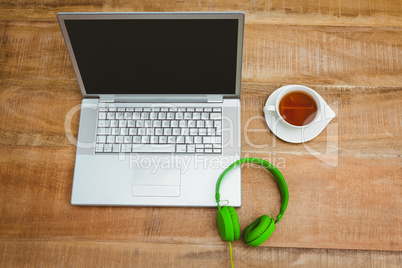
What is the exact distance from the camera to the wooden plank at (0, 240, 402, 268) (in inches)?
30.7

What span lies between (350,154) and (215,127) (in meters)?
0.34

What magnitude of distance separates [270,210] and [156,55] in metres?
0.44

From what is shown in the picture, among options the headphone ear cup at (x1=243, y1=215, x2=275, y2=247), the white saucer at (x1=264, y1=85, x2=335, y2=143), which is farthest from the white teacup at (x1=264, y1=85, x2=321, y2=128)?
the headphone ear cup at (x1=243, y1=215, x2=275, y2=247)

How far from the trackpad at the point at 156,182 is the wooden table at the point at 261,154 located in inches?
1.7

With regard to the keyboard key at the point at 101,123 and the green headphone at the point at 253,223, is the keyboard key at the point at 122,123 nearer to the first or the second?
the keyboard key at the point at 101,123

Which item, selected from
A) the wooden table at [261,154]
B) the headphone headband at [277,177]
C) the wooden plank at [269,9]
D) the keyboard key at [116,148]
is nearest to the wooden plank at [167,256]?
the wooden table at [261,154]

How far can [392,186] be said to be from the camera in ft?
2.68

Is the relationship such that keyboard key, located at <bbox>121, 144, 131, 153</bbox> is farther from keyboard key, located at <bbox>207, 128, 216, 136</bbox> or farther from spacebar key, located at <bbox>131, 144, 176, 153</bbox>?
keyboard key, located at <bbox>207, 128, 216, 136</bbox>

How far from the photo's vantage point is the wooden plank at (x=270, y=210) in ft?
2.60

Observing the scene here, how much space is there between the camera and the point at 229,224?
2.39 ft

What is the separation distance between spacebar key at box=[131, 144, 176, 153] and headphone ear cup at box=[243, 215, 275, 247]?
0.85 feet

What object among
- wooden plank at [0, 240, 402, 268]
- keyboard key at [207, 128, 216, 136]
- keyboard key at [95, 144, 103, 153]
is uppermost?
keyboard key at [207, 128, 216, 136]

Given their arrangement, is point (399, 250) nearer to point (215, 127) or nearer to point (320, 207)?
point (320, 207)

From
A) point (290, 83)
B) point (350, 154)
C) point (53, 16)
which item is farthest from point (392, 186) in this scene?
point (53, 16)
